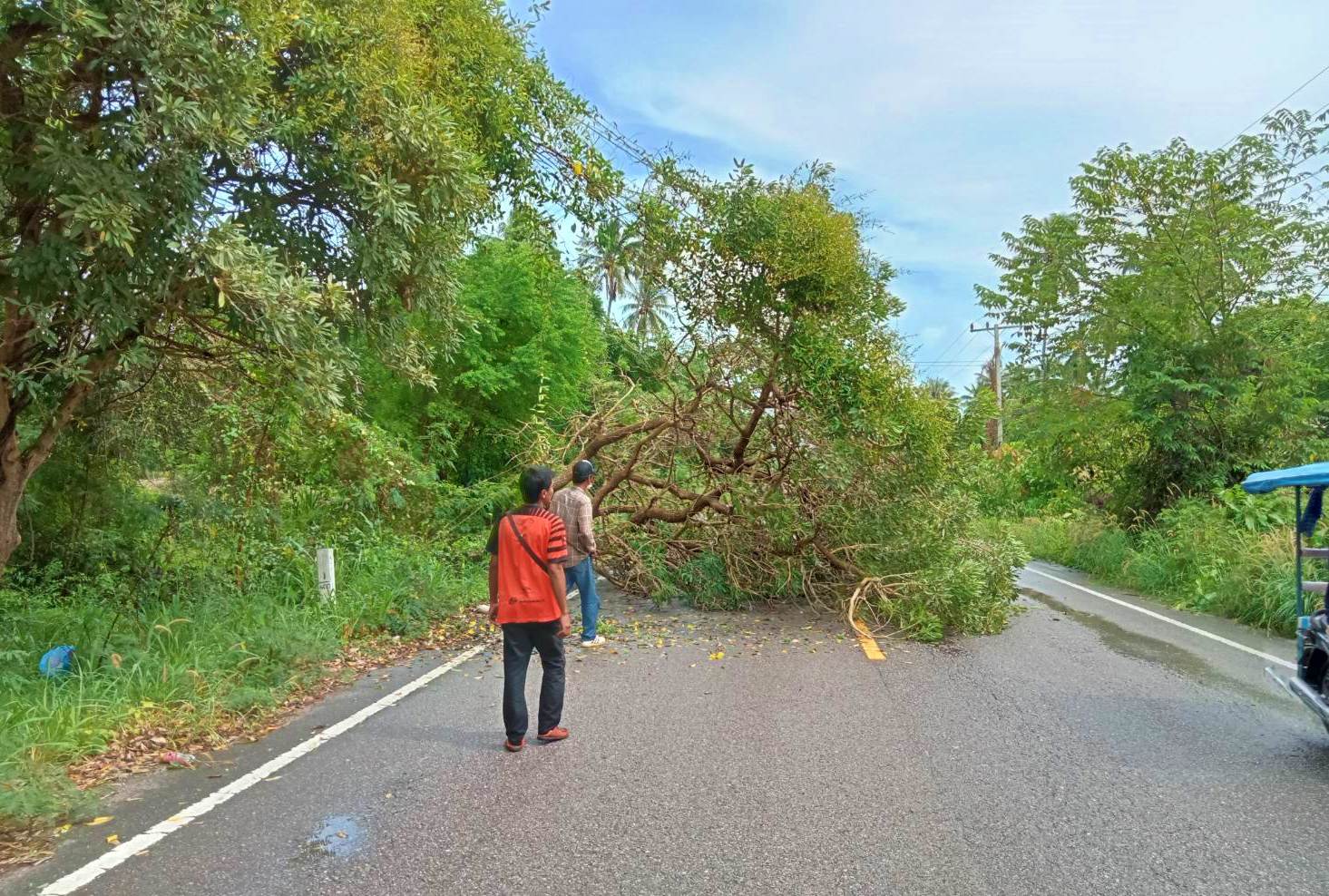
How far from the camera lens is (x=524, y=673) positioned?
5.57 meters


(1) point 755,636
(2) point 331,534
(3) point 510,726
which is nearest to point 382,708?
(3) point 510,726

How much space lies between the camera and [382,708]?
21.1 feet

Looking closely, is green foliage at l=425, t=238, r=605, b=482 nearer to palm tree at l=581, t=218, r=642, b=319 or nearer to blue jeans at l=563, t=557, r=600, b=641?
palm tree at l=581, t=218, r=642, b=319

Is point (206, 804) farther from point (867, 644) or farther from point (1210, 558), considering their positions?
point (1210, 558)

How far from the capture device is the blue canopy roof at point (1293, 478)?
536cm

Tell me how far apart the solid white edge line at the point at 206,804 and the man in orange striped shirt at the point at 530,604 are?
4.11 feet

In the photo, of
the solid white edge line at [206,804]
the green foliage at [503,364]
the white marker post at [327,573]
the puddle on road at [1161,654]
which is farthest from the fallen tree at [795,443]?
the green foliage at [503,364]

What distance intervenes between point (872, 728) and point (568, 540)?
12.6 ft

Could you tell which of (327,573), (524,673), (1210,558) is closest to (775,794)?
(524,673)

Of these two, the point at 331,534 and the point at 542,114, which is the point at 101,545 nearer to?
the point at 331,534

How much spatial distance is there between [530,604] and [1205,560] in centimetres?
1221

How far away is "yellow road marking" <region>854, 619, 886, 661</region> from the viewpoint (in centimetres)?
826

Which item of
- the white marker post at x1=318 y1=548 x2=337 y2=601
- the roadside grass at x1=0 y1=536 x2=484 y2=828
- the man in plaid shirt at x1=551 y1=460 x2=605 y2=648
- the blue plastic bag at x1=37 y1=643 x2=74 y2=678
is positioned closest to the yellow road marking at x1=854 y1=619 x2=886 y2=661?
the man in plaid shirt at x1=551 y1=460 x2=605 y2=648

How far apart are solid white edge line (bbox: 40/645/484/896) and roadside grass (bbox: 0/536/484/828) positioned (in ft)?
1.74
